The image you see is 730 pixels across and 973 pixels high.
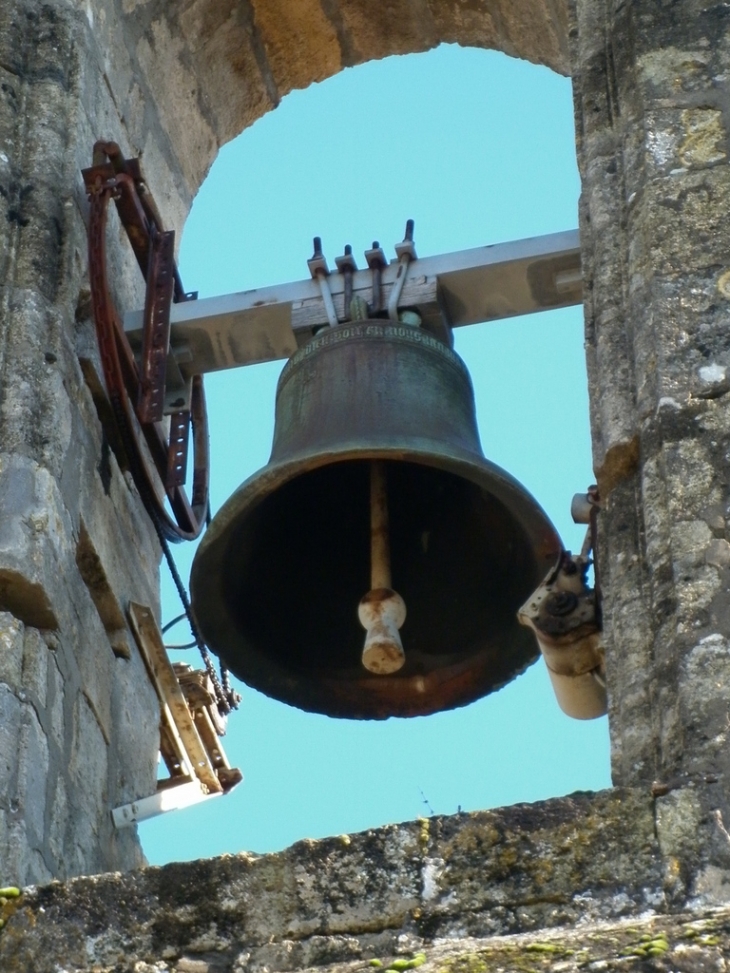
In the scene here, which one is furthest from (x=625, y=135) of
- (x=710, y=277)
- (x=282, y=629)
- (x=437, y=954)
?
(x=437, y=954)

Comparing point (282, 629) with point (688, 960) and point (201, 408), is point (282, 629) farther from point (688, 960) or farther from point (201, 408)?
point (688, 960)

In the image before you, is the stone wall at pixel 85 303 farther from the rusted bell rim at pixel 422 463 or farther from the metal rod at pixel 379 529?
the metal rod at pixel 379 529

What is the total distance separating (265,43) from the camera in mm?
7094

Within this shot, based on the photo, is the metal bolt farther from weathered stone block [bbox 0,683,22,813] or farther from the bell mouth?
weathered stone block [bbox 0,683,22,813]

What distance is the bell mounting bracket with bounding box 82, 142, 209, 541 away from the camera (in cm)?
589

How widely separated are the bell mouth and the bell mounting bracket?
1.38 feet

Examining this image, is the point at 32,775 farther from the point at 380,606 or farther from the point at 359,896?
the point at 359,896

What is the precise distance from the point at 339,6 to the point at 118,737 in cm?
239

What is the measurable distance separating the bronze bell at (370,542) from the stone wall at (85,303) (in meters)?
0.33

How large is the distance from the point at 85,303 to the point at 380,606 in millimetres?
1109

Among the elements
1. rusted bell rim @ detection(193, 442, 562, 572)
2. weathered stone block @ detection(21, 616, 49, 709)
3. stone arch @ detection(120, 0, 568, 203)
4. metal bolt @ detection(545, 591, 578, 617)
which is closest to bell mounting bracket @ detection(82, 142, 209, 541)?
stone arch @ detection(120, 0, 568, 203)

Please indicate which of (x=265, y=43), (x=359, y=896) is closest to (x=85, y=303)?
(x=265, y=43)

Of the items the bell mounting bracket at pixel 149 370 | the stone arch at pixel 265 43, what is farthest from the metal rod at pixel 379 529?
the stone arch at pixel 265 43

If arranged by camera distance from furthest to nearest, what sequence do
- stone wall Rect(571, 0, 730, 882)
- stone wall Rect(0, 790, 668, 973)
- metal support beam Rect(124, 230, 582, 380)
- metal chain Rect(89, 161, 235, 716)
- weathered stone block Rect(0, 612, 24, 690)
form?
metal support beam Rect(124, 230, 582, 380), metal chain Rect(89, 161, 235, 716), weathered stone block Rect(0, 612, 24, 690), stone wall Rect(571, 0, 730, 882), stone wall Rect(0, 790, 668, 973)
